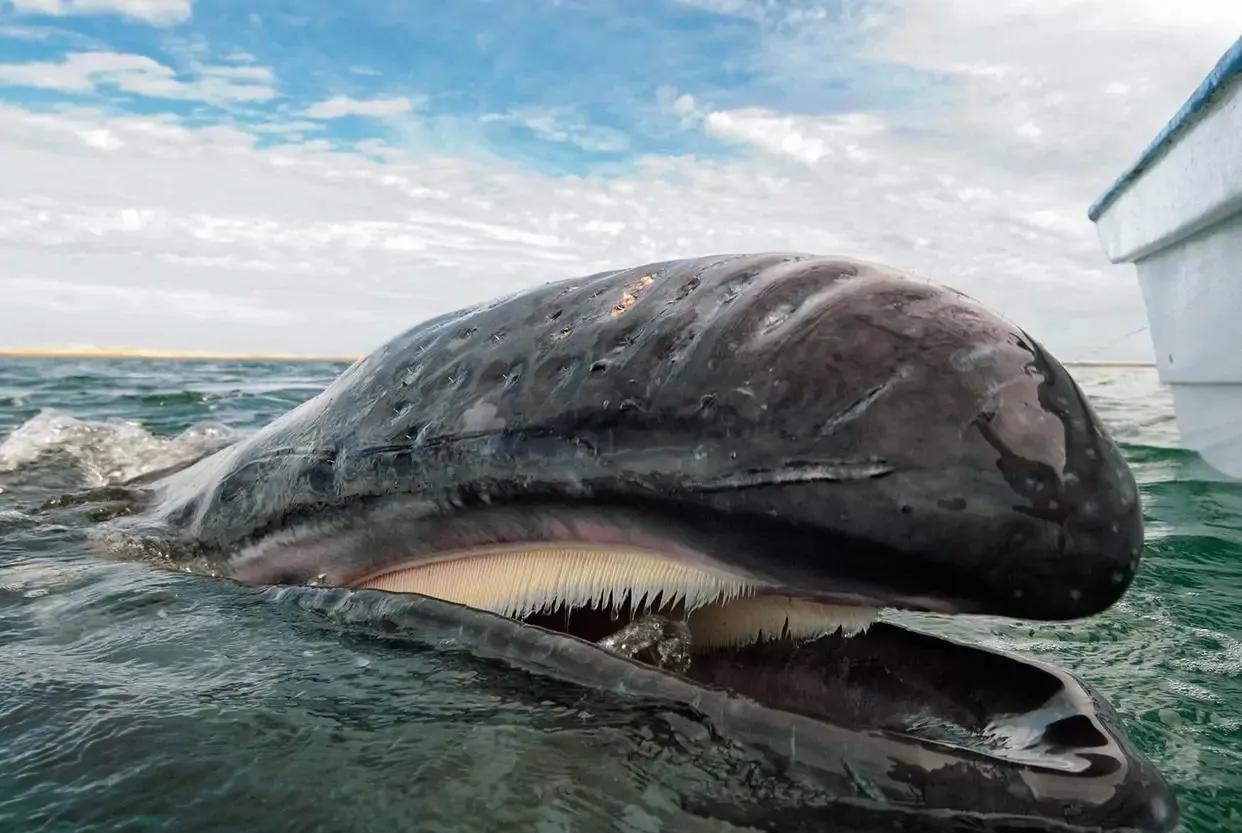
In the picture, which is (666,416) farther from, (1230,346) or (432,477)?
(1230,346)

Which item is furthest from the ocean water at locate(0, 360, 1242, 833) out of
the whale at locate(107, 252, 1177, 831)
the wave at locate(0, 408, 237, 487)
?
the wave at locate(0, 408, 237, 487)

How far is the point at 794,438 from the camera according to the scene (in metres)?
1.96

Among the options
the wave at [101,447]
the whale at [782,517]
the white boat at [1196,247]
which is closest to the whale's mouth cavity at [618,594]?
the whale at [782,517]

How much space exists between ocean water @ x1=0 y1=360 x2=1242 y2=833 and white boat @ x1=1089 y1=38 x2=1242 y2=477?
3219 mm

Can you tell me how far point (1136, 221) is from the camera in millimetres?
7738

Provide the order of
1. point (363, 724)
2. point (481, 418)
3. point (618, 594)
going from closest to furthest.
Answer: point (363, 724), point (618, 594), point (481, 418)

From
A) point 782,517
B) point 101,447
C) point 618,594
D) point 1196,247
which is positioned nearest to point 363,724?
point 618,594

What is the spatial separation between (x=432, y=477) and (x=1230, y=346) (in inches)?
243

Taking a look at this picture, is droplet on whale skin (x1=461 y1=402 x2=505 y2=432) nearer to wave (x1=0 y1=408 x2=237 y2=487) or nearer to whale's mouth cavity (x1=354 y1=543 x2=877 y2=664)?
whale's mouth cavity (x1=354 y1=543 x2=877 y2=664)

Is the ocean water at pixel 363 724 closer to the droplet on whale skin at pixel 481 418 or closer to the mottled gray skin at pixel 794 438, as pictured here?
the mottled gray skin at pixel 794 438

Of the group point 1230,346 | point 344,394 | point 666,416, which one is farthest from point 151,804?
point 1230,346

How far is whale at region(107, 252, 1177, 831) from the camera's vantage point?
181 centimetres

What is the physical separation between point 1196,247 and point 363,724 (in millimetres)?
6634

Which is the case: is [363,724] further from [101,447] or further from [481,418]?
[101,447]
